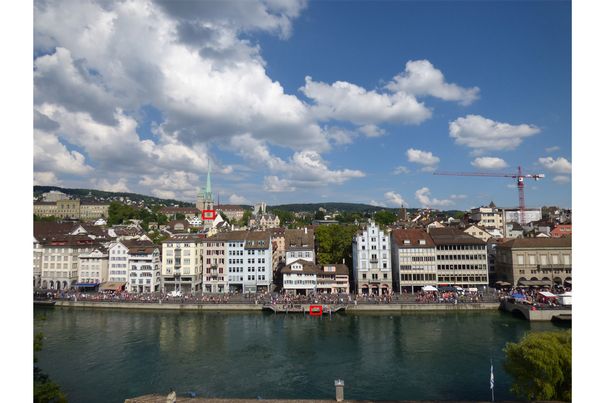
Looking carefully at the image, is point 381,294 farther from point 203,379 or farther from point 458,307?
point 203,379

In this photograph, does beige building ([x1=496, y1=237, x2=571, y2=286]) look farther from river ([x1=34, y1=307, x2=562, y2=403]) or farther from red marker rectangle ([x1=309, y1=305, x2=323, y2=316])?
red marker rectangle ([x1=309, y1=305, x2=323, y2=316])

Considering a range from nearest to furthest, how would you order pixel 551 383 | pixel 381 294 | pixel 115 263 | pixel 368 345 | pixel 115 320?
pixel 551 383, pixel 368 345, pixel 115 320, pixel 381 294, pixel 115 263

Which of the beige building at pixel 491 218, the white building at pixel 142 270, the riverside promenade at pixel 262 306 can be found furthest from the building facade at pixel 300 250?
the beige building at pixel 491 218

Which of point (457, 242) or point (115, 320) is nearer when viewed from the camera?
point (115, 320)

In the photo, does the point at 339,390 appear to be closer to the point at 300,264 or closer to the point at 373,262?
the point at 300,264

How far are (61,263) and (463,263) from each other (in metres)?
67.2

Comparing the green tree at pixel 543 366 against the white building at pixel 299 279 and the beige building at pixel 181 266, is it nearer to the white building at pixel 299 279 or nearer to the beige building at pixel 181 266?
the white building at pixel 299 279

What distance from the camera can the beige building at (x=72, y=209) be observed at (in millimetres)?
176875

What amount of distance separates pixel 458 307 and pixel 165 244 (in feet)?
153

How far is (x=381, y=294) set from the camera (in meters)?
58.1

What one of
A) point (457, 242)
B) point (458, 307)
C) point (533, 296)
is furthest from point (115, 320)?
point (533, 296)

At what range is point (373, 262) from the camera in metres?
60.6

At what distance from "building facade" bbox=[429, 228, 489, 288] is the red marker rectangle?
20.4m

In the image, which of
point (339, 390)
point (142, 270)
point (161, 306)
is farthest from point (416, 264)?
point (142, 270)
